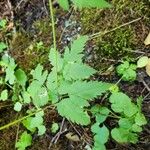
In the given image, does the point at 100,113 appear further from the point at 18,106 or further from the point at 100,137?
the point at 18,106

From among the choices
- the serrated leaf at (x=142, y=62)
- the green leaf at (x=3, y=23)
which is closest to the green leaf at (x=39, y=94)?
the serrated leaf at (x=142, y=62)

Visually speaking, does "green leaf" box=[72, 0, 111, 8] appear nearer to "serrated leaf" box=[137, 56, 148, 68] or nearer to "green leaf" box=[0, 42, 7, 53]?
"serrated leaf" box=[137, 56, 148, 68]

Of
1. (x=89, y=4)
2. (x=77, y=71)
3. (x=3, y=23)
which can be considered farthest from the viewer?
(x=3, y=23)

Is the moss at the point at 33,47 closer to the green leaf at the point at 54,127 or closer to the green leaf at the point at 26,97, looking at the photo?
the green leaf at the point at 26,97

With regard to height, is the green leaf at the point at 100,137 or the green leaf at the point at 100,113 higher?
the green leaf at the point at 100,113

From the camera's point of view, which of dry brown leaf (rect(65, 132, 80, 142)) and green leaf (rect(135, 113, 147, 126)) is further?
dry brown leaf (rect(65, 132, 80, 142))

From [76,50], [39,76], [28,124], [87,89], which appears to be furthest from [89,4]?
[28,124]

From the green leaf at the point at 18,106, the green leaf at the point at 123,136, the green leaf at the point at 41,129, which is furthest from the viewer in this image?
the green leaf at the point at 18,106

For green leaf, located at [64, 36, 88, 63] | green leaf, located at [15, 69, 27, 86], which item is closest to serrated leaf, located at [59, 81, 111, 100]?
green leaf, located at [64, 36, 88, 63]
